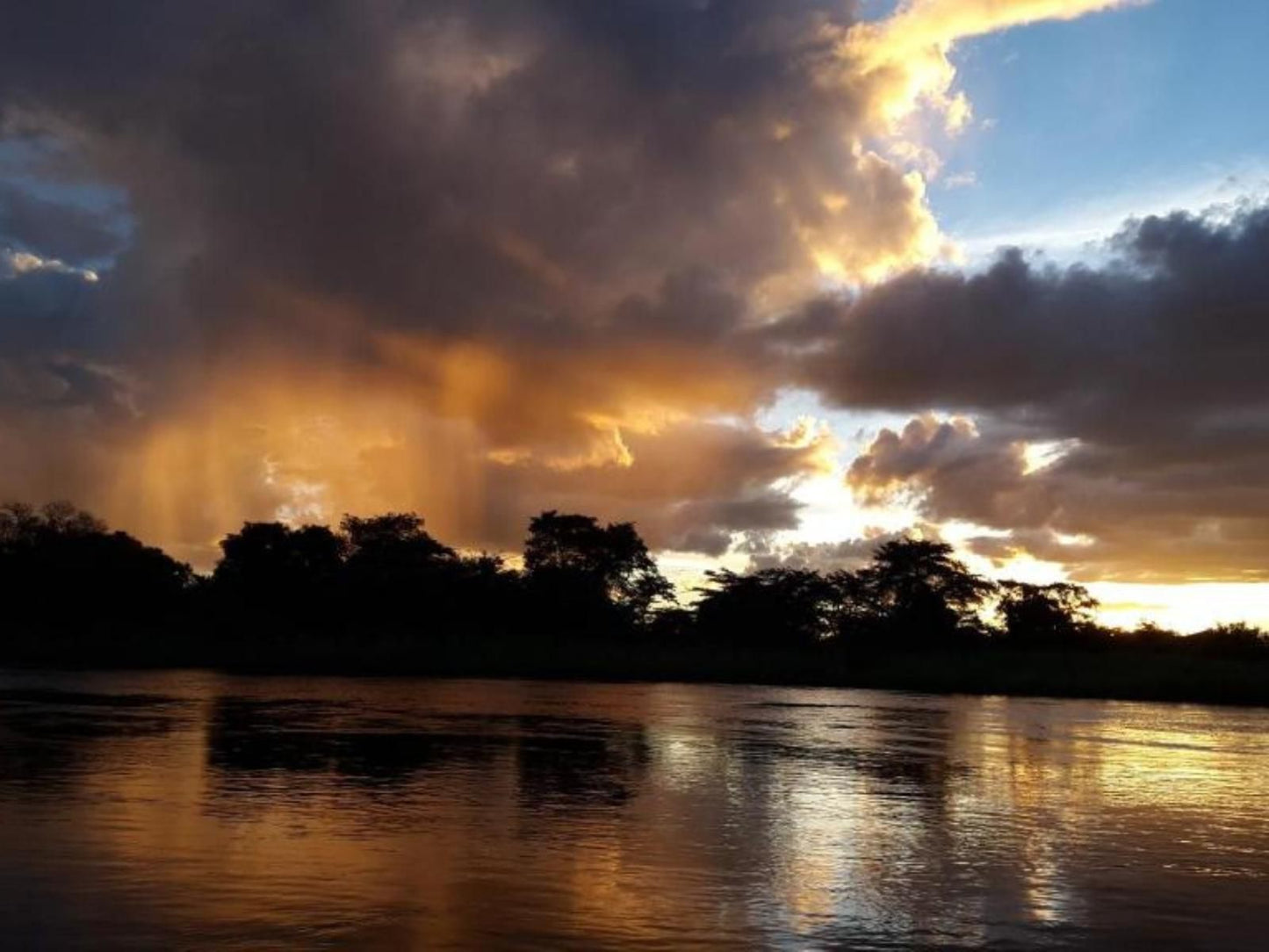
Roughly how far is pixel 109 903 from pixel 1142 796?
1547 cm

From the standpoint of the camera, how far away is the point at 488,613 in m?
86.9

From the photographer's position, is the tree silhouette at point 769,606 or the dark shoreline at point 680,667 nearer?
the dark shoreline at point 680,667

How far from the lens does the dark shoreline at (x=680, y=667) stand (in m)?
58.0

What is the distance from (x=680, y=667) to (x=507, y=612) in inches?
1076

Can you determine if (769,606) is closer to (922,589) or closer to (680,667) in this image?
(922,589)

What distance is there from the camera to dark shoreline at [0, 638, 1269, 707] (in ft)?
190

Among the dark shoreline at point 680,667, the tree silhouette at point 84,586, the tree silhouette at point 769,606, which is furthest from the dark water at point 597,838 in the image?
the tree silhouette at point 769,606

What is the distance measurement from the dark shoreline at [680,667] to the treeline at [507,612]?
0.62 ft

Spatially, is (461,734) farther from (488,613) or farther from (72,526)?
(72,526)

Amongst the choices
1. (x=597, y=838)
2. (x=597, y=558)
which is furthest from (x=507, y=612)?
(x=597, y=838)

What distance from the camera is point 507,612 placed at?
87.9m

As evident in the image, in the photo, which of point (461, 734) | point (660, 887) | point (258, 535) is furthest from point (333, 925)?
point (258, 535)

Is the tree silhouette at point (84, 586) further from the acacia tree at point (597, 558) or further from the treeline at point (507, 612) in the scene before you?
the acacia tree at point (597, 558)

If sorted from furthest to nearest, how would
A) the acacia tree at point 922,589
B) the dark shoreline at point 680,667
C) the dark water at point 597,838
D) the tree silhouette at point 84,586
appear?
the acacia tree at point 922,589 → the tree silhouette at point 84,586 → the dark shoreline at point 680,667 → the dark water at point 597,838
